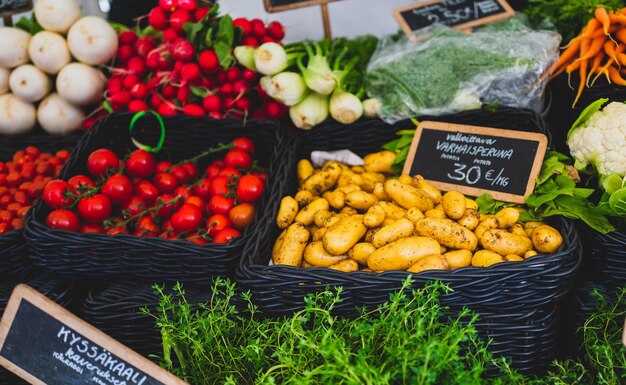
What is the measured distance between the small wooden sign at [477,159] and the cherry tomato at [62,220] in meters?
1.21

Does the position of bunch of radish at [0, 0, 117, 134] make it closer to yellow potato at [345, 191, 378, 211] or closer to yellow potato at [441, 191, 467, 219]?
yellow potato at [345, 191, 378, 211]

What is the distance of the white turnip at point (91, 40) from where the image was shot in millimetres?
2580

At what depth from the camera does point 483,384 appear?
4.22 feet

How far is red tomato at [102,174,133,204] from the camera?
203cm

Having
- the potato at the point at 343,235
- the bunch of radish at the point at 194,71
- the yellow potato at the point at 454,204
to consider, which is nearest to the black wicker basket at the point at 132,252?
the potato at the point at 343,235

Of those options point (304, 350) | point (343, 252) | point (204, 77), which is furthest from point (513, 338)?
point (204, 77)

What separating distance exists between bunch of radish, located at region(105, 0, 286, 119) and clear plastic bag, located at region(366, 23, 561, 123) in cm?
53

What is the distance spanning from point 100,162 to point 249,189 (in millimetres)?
633

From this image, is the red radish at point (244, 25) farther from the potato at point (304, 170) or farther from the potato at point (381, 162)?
the potato at point (381, 162)

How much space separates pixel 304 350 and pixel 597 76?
144cm

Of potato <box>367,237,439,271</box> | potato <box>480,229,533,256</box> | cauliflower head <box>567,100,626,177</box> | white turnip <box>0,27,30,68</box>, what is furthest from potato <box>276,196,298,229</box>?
white turnip <box>0,27,30,68</box>

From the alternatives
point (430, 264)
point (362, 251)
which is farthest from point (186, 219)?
point (430, 264)

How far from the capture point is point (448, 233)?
1.59 meters

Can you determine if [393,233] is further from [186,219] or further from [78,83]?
[78,83]
